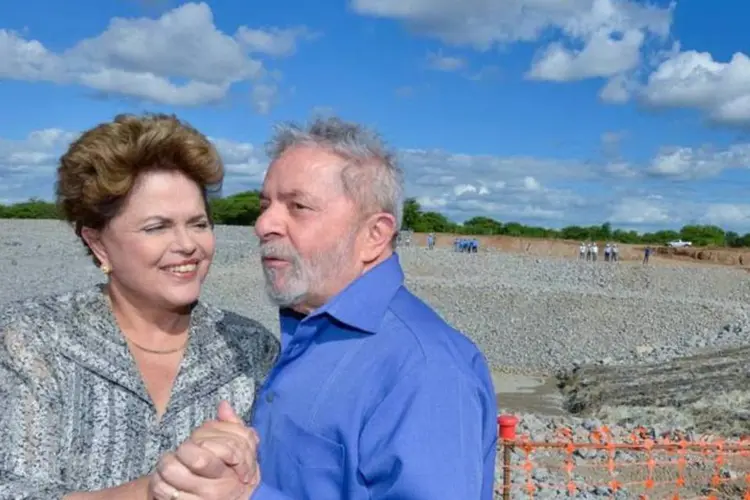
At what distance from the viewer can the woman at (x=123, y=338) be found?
2.55 meters

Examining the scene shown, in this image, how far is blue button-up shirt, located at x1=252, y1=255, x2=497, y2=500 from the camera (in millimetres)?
2201

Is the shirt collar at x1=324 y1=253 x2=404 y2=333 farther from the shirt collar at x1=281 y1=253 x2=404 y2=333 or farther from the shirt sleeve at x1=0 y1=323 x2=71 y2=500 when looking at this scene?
the shirt sleeve at x1=0 y1=323 x2=71 y2=500

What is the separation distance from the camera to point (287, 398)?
8.09 ft

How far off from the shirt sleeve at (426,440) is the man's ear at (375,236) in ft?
1.54

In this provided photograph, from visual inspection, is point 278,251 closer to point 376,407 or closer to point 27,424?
point 376,407

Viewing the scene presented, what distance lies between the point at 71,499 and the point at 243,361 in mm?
774

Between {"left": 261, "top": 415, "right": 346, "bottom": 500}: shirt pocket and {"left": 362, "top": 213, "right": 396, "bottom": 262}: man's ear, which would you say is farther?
{"left": 362, "top": 213, "right": 396, "bottom": 262}: man's ear

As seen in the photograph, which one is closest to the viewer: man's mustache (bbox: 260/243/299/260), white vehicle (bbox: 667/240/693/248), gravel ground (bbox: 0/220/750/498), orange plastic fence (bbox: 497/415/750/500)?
man's mustache (bbox: 260/243/299/260)

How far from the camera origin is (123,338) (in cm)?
282

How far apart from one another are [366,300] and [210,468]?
0.67 metres

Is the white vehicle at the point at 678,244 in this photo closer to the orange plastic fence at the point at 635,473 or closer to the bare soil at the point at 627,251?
the bare soil at the point at 627,251

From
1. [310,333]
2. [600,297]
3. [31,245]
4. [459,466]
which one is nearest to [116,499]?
[310,333]

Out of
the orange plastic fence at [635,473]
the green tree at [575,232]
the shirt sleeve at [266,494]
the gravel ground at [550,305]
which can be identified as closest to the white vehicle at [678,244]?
the green tree at [575,232]

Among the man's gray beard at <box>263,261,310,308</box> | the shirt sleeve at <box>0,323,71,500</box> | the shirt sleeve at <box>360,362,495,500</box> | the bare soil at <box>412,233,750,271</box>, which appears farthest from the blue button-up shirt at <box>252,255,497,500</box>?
the bare soil at <box>412,233,750,271</box>
